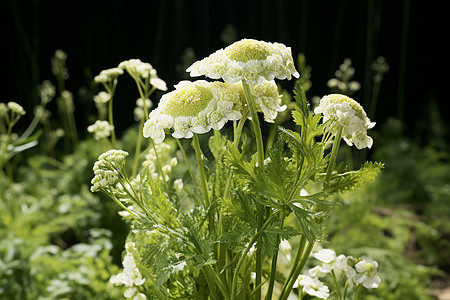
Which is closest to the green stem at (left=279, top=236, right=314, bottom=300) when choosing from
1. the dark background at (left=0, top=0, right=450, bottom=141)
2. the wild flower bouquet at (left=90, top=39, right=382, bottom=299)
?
the wild flower bouquet at (left=90, top=39, right=382, bottom=299)

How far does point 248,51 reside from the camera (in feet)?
1.85

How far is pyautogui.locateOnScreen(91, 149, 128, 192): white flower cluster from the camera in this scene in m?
0.56

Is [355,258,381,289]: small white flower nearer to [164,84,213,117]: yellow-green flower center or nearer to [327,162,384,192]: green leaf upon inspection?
[327,162,384,192]: green leaf

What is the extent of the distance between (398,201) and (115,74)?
2055mm

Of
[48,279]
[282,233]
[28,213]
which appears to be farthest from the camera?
[28,213]

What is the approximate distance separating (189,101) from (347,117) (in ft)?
0.70

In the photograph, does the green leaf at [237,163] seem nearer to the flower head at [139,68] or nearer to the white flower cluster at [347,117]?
the white flower cluster at [347,117]

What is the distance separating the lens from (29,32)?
2.90 m

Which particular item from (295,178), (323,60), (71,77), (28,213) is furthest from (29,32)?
(295,178)

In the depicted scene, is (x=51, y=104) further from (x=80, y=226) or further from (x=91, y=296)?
(x=91, y=296)

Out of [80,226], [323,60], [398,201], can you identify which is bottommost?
[398,201]

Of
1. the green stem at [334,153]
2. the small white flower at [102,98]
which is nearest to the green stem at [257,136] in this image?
the green stem at [334,153]

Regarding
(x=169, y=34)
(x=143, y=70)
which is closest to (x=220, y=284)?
(x=143, y=70)

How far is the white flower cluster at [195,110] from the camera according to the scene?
0.57 meters
